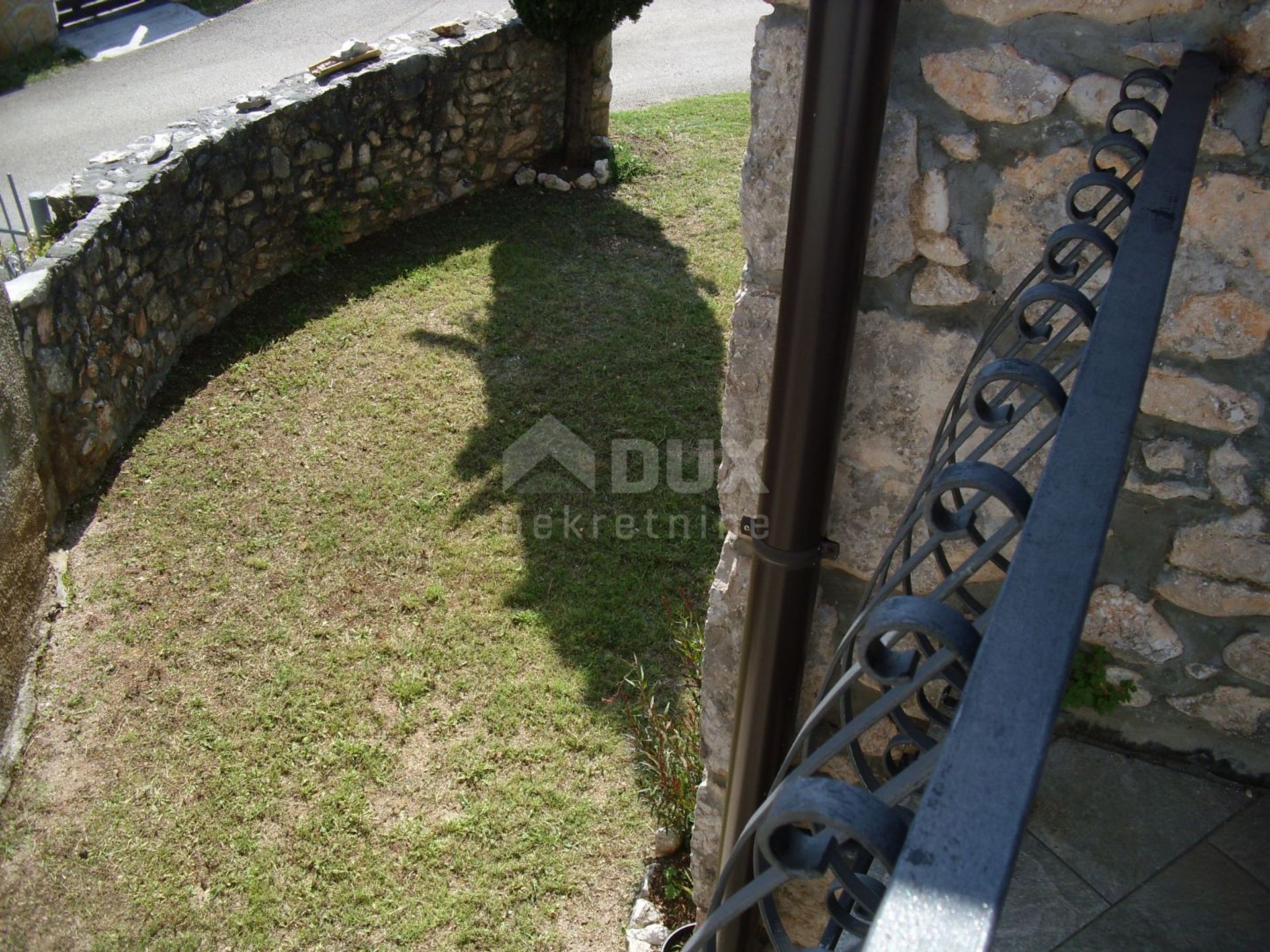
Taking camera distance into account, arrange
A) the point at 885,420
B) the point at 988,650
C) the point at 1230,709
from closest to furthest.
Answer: the point at 988,650
the point at 1230,709
the point at 885,420

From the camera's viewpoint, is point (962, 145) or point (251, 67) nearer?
point (962, 145)

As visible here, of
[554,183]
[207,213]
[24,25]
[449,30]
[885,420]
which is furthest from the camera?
[24,25]

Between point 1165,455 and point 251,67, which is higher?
point 1165,455

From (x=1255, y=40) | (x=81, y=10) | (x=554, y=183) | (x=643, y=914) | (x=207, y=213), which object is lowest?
(x=643, y=914)

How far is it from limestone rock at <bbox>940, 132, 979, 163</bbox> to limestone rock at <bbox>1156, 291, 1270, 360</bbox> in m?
0.45

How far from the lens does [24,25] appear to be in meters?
11.8

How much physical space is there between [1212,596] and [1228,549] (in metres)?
0.10

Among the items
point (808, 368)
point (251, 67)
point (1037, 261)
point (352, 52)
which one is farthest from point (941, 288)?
point (251, 67)

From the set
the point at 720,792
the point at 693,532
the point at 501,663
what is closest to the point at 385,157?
the point at 693,532

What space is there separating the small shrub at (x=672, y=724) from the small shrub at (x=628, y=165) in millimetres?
5002

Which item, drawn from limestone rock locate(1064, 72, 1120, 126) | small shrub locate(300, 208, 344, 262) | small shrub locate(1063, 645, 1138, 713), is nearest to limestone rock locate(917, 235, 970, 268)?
limestone rock locate(1064, 72, 1120, 126)

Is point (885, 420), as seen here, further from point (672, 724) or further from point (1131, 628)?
point (672, 724)

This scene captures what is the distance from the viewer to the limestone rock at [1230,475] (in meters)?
1.94

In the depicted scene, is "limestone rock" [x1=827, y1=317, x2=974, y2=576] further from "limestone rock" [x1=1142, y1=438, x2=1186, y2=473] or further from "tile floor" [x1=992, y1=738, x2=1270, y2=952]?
"tile floor" [x1=992, y1=738, x2=1270, y2=952]
